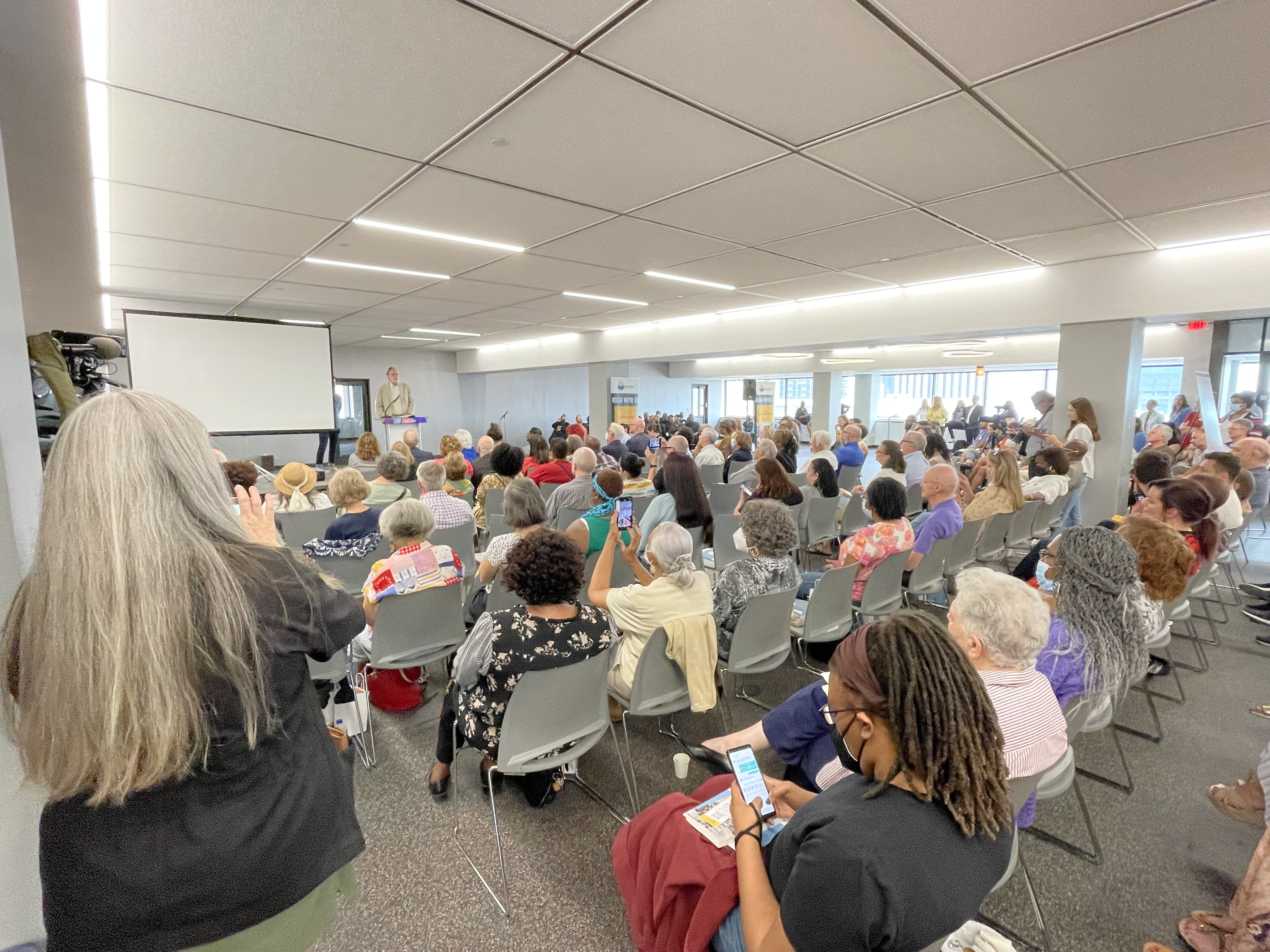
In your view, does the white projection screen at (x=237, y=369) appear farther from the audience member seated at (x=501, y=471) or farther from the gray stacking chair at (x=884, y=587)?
the gray stacking chair at (x=884, y=587)

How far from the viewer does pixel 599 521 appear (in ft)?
12.6

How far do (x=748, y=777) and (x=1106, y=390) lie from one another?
256 inches

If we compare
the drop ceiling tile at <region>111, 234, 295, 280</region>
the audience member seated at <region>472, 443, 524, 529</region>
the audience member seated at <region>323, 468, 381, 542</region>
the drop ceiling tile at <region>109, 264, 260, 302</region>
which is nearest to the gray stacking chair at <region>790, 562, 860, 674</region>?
the audience member seated at <region>323, 468, 381, 542</region>

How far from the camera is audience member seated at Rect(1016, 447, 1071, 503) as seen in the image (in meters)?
5.09

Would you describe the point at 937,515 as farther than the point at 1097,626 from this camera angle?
Yes

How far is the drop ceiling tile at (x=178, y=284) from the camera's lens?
5285 millimetres

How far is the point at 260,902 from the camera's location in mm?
1003

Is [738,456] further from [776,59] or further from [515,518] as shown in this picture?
[776,59]

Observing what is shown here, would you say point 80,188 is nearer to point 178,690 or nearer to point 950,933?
point 178,690

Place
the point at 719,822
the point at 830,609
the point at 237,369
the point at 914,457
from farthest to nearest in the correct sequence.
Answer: the point at 237,369
the point at 914,457
the point at 830,609
the point at 719,822

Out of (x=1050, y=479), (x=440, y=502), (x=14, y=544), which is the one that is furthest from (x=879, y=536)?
(x=14, y=544)

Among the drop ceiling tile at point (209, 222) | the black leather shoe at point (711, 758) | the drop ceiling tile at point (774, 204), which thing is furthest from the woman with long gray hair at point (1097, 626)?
the drop ceiling tile at point (209, 222)

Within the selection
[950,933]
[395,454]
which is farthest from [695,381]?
[950,933]

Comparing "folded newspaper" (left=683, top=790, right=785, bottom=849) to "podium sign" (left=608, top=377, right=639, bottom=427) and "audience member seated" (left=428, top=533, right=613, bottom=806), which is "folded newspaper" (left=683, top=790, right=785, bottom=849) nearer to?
"audience member seated" (left=428, top=533, right=613, bottom=806)
